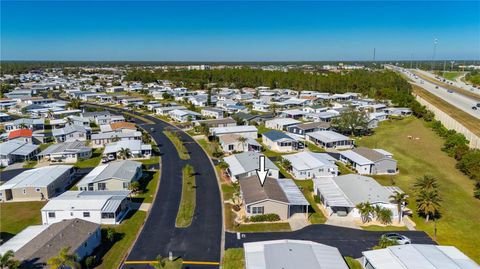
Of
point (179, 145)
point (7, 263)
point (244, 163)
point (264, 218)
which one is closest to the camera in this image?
point (7, 263)

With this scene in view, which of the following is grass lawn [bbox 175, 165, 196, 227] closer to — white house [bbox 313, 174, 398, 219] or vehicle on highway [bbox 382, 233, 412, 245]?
white house [bbox 313, 174, 398, 219]

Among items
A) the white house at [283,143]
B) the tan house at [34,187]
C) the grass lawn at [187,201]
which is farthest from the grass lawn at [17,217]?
the white house at [283,143]

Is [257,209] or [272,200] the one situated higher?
[272,200]

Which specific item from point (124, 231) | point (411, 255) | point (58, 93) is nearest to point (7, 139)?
point (124, 231)

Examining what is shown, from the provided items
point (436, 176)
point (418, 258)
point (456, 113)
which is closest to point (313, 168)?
point (436, 176)

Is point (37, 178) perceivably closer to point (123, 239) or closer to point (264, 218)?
point (123, 239)

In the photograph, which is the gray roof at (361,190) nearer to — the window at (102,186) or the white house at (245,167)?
the white house at (245,167)

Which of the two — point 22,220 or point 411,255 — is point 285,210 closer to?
point 411,255

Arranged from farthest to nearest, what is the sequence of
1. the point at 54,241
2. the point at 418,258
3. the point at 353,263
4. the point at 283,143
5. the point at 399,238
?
the point at 283,143 → the point at 399,238 → the point at 353,263 → the point at 54,241 → the point at 418,258
